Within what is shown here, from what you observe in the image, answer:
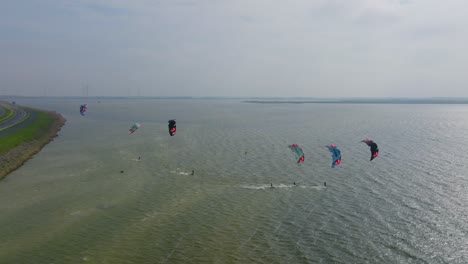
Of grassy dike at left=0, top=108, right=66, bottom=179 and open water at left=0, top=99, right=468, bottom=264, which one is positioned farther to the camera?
grassy dike at left=0, top=108, right=66, bottom=179

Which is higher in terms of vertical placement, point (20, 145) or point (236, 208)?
point (20, 145)

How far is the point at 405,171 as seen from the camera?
48.0 m

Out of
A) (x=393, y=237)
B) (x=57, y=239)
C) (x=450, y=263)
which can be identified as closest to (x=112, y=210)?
(x=57, y=239)

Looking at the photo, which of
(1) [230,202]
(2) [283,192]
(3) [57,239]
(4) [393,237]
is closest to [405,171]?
(2) [283,192]

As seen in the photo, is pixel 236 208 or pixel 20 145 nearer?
pixel 236 208

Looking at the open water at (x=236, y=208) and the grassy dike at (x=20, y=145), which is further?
the grassy dike at (x=20, y=145)

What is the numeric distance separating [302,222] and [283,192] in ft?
27.0

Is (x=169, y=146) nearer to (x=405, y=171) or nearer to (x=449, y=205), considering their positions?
(x=405, y=171)

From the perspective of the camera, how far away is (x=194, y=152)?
63.8 meters

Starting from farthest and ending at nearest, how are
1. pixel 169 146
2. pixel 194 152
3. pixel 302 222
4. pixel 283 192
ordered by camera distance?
1. pixel 169 146
2. pixel 194 152
3. pixel 283 192
4. pixel 302 222

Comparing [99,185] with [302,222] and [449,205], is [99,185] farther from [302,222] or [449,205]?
[449,205]

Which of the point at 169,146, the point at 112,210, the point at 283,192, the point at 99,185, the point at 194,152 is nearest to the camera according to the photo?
the point at 112,210

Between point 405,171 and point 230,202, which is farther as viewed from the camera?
point 405,171

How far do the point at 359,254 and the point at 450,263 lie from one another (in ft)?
18.8
